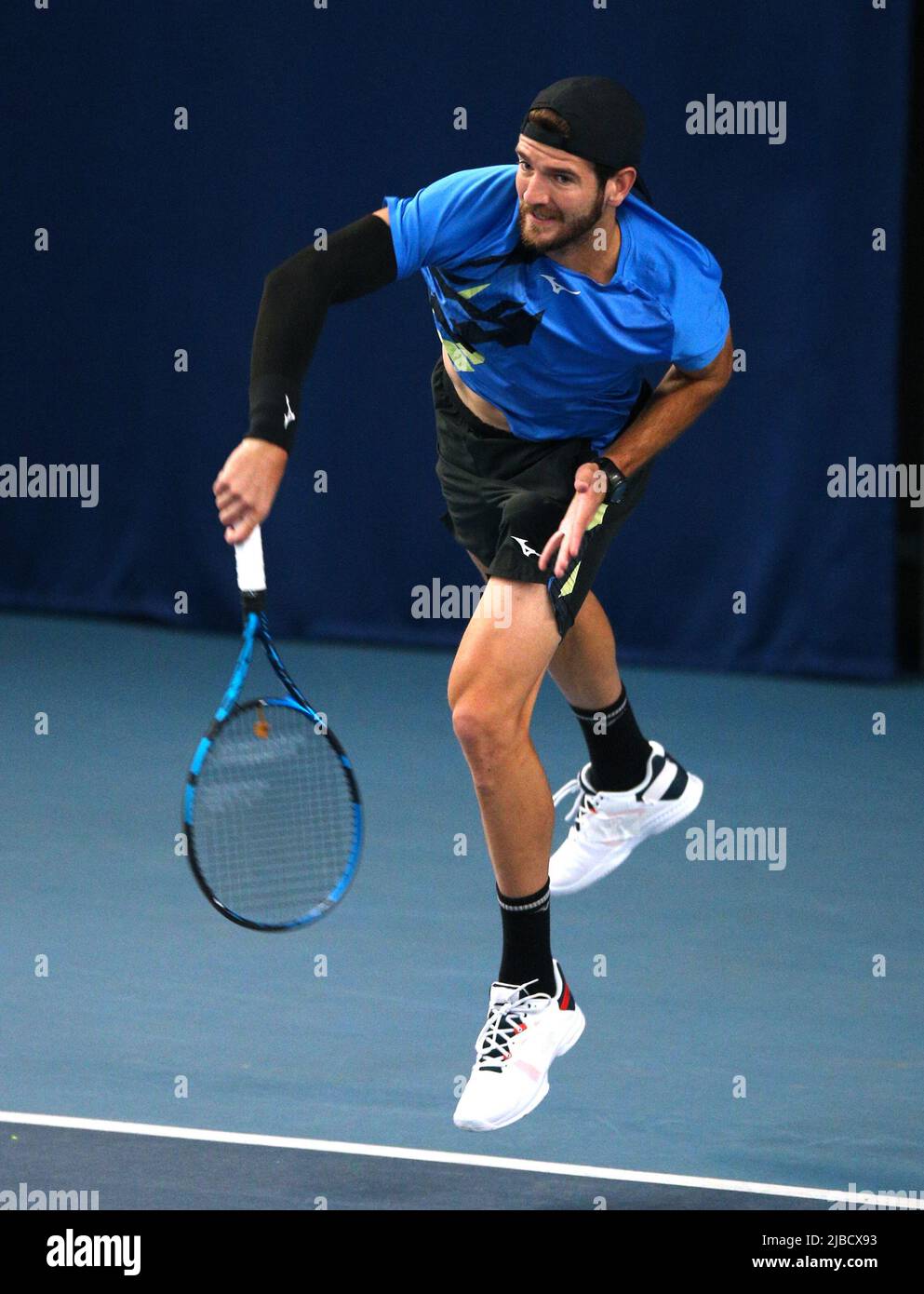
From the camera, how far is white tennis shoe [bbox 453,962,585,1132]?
4.08 meters

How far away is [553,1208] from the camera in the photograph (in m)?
4.09

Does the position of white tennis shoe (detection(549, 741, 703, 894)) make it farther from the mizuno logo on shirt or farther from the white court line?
the mizuno logo on shirt

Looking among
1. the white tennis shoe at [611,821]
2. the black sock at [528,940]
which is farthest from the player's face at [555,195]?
the white tennis shoe at [611,821]

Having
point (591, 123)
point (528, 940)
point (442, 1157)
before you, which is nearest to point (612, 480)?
point (591, 123)

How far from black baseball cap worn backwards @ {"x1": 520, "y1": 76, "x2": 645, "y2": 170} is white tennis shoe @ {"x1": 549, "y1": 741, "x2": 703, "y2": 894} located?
1561mm

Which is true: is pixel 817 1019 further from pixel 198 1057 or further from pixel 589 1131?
pixel 198 1057

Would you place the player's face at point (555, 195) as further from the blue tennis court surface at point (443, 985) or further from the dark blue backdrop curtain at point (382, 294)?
the dark blue backdrop curtain at point (382, 294)

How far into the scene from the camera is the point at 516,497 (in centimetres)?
441

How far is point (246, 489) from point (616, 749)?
1790mm

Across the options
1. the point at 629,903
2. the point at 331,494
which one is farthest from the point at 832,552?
the point at 629,903

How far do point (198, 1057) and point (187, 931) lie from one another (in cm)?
97

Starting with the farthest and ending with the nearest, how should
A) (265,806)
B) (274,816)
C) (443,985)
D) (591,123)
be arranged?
(443,985) → (265,806) → (274,816) → (591,123)

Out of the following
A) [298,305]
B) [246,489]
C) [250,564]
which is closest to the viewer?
[246,489]

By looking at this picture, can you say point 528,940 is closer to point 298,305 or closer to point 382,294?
point 298,305
